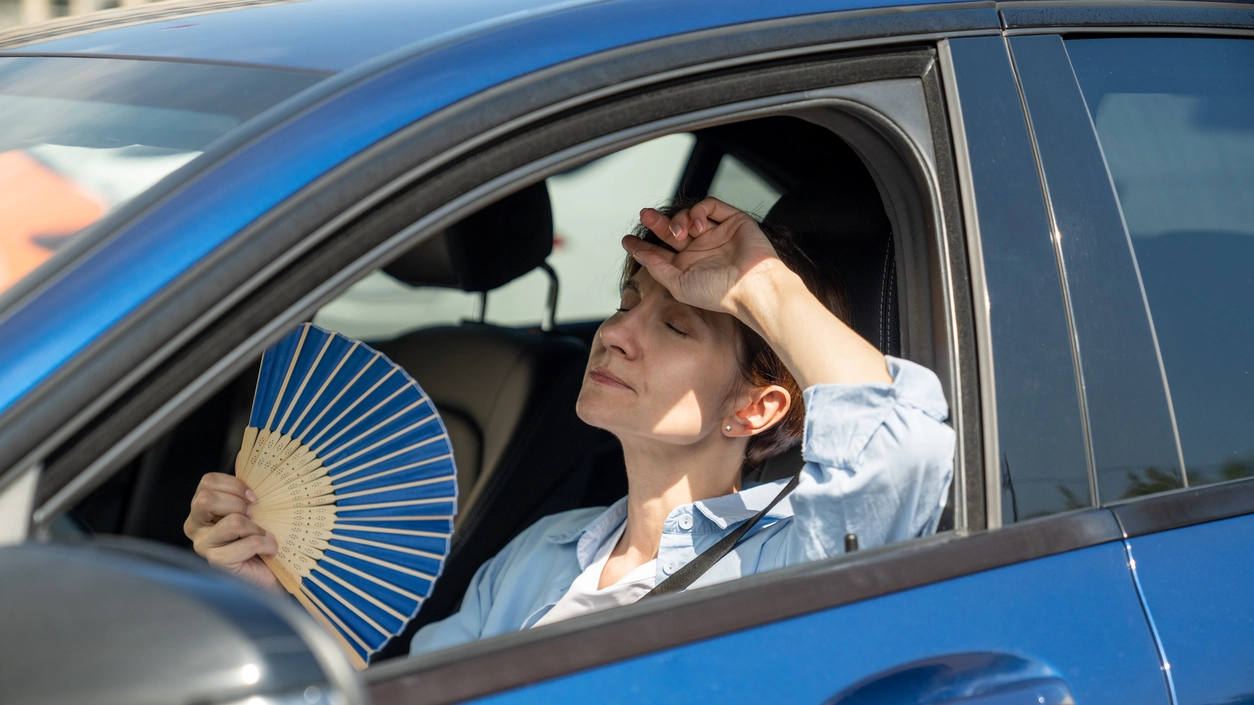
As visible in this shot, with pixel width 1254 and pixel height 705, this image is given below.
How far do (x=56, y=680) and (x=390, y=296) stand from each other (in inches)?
199

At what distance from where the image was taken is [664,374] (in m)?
1.98

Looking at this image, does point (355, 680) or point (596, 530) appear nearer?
point (355, 680)

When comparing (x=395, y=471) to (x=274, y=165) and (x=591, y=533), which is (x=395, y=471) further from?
(x=274, y=165)

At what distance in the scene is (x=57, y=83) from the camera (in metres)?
1.41

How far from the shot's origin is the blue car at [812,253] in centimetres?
93

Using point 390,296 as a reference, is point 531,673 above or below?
below

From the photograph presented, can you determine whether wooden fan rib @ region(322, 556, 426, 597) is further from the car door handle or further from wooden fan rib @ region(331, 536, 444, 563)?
the car door handle

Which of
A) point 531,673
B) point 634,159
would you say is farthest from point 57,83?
point 634,159

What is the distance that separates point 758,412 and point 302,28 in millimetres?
1036

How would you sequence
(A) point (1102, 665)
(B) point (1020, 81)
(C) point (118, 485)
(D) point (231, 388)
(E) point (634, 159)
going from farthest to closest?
(E) point (634, 159) < (D) point (231, 388) < (C) point (118, 485) < (B) point (1020, 81) < (A) point (1102, 665)

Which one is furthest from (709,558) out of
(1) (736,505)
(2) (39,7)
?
(2) (39,7)

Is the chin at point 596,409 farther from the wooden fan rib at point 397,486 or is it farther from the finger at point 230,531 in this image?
the finger at point 230,531

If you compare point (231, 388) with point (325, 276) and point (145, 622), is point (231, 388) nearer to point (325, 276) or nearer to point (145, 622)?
point (325, 276)

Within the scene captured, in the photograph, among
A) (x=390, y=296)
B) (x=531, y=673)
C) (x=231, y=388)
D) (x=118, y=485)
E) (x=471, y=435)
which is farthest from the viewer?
(x=390, y=296)
